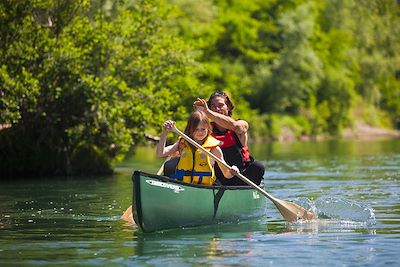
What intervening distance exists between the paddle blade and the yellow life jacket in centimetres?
121

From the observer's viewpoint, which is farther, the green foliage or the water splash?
the green foliage

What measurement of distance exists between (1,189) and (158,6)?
7.62 m

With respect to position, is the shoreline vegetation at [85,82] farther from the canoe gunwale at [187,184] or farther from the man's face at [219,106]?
the canoe gunwale at [187,184]

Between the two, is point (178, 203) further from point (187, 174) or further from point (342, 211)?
point (342, 211)

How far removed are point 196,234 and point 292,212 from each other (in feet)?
6.42

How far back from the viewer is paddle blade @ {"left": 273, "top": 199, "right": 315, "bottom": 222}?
1453 centimetres

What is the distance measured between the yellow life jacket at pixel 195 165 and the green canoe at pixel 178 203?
0.32 metres

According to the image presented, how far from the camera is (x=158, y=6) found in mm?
26828

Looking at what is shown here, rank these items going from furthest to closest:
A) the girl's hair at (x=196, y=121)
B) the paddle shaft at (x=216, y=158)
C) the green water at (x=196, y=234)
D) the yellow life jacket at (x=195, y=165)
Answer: the yellow life jacket at (x=195, y=165)
the girl's hair at (x=196, y=121)
the paddle shaft at (x=216, y=158)
the green water at (x=196, y=234)

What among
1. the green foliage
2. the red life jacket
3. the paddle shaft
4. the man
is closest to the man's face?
the man

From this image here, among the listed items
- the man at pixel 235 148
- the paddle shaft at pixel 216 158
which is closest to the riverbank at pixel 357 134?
the man at pixel 235 148

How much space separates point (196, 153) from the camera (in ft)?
45.4

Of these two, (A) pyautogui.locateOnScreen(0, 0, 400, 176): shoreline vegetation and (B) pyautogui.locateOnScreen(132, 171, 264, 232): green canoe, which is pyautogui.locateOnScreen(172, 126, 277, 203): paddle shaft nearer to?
(B) pyautogui.locateOnScreen(132, 171, 264, 232): green canoe

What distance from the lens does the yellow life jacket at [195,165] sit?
13.9 meters
